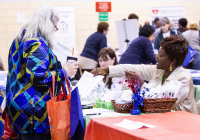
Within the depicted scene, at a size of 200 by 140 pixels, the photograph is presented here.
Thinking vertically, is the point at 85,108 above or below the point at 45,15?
below

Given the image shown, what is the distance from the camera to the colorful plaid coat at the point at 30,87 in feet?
5.79

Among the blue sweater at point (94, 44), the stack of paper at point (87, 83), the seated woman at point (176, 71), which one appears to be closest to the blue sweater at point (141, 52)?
the blue sweater at point (94, 44)

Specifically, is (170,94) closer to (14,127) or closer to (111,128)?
(111,128)

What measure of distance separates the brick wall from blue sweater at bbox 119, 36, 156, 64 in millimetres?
3676

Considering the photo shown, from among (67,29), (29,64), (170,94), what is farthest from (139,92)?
(67,29)

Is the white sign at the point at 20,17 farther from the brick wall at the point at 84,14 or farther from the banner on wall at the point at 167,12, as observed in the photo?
the banner on wall at the point at 167,12

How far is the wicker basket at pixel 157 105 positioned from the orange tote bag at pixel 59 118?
53 cm

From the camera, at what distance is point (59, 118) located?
5.83 ft

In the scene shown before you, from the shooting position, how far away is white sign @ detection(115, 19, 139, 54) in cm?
482

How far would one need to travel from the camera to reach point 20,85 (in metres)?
1.79

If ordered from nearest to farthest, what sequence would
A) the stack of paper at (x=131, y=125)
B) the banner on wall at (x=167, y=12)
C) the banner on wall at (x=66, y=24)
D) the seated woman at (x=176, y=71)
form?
1. the stack of paper at (x=131, y=125)
2. the seated woman at (x=176, y=71)
3. the banner on wall at (x=66, y=24)
4. the banner on wall at (x=167, y=12)

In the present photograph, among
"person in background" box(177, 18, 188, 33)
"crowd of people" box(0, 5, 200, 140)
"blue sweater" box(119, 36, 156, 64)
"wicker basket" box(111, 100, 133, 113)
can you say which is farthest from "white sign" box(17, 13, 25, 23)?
"wicker basket" box(111, 100, 133, 113)

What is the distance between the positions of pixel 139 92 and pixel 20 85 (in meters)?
0.81

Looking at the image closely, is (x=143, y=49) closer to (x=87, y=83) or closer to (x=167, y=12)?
(x=87, y=83)
